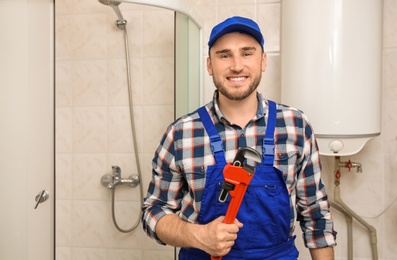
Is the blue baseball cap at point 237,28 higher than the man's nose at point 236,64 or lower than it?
higher

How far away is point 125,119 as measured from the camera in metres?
1.51

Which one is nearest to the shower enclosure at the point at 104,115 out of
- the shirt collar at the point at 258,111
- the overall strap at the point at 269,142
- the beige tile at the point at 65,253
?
the beige tile at the point at 65,253

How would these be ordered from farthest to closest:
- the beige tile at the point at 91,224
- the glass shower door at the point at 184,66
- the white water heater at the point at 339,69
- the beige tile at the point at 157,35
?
the beige tile at the point at 91,224 → the beige tile at the point at 157,35 → the glass shower door at the point at 184,66 → the white water heater at the point at 339,69

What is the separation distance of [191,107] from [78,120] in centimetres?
62

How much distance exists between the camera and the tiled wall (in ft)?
4.63

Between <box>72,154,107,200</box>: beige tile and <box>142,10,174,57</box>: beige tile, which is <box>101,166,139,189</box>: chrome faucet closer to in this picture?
<box>72,154,107,200</box>: beige tile

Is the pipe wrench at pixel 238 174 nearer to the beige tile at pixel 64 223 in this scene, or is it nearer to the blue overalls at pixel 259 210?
the blue overalls at pixel 259 210

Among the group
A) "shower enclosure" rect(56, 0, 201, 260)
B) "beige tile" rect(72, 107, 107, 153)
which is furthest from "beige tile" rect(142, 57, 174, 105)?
"beige tile" rect(72, 107, 107, 153)

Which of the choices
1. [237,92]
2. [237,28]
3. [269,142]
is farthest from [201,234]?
[237,28]

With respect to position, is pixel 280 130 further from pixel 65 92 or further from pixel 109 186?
Answer: pixel 65 92

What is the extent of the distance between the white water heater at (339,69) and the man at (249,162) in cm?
22

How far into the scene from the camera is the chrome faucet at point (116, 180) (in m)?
1.47

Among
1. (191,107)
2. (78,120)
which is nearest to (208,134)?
(191,107)

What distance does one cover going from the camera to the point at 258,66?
0.99m
